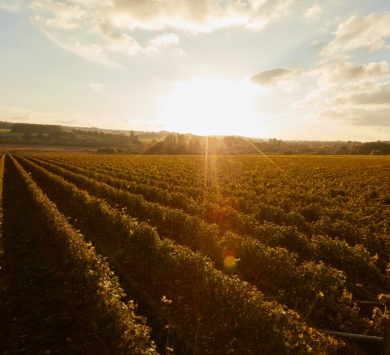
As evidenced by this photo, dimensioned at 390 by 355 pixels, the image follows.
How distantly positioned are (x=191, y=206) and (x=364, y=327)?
450 inches

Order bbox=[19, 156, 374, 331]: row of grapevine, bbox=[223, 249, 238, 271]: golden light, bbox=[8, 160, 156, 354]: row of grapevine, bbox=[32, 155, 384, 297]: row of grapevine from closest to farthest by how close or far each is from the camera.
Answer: bbox=[8, 160, 156, 354]: row of grapevine
bbox=[19, 156, 374, 331]: row of grapevine
bbox=[32, 155, 384, 297]: row of grapevine
bbox=[223, 249, 238, 271]: golden light

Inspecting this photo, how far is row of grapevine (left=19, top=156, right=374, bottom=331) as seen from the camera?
675cm

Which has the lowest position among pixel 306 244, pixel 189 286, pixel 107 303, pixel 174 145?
pixel 189 286

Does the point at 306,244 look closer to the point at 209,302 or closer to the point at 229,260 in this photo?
the point at 229,260

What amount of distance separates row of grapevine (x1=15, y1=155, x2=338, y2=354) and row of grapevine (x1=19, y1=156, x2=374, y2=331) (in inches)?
49.8

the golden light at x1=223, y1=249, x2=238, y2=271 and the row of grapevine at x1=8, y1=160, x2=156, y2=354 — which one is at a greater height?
the row of grapevine at x1=8, y1=160, x2=156, y2=354

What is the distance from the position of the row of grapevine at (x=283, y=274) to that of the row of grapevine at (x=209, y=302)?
1.26 metres

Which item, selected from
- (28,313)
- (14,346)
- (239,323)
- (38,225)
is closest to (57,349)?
(14,346)

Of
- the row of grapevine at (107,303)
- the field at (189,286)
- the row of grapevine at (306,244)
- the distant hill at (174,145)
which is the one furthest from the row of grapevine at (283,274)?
the distant hill at (174,145)

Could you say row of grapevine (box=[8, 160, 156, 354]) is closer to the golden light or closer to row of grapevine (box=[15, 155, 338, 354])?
row of grapevine (box=[15, 155, 338, 354])

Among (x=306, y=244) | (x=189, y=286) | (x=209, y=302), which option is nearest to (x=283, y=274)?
(x=209, y=302)

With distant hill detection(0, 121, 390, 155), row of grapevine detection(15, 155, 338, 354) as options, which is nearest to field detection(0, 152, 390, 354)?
row of grapevine detection(15, 155, 338, 354)

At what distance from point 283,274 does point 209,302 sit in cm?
301

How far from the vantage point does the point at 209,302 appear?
7.11 m
